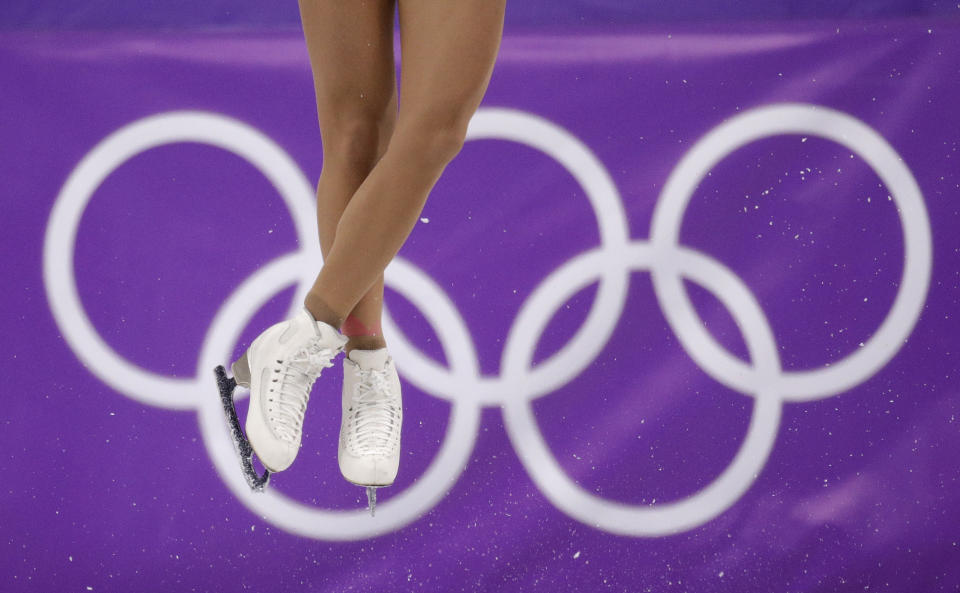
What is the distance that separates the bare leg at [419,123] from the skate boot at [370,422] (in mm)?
244

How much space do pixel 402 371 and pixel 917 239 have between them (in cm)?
Result: 148

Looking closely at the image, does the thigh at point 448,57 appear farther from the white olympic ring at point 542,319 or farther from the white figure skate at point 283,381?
the white olympic ring at point 542,319

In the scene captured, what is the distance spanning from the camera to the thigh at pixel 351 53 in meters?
1.58

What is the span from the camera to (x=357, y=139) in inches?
64.5

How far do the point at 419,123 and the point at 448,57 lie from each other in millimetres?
105

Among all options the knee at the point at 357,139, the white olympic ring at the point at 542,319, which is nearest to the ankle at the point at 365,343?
the knee at the point at 357,139

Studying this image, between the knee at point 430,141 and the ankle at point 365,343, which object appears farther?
the ankle at point 365,343

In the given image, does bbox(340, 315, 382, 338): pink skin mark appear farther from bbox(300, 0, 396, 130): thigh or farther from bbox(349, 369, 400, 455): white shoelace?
bbox(300, 0, 396, 130): thigh

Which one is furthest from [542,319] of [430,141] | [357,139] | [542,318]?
[430,141]

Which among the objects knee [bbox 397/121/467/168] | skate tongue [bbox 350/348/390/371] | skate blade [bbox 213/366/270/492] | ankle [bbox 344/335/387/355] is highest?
knee [bbox 397/121/467/168]

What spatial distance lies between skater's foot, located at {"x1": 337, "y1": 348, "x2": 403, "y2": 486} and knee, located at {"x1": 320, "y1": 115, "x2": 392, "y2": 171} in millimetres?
335

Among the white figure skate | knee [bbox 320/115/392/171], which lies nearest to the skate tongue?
the white figure skate

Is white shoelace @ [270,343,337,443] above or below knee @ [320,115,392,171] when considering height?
below

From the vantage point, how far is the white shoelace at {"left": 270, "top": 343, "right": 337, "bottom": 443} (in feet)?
5.06
